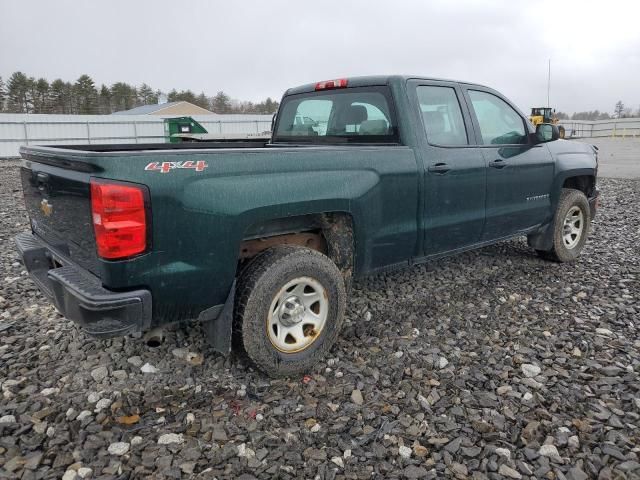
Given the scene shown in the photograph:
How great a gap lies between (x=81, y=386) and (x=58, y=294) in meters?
0.70

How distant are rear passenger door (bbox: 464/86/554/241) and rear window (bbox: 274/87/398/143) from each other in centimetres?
94

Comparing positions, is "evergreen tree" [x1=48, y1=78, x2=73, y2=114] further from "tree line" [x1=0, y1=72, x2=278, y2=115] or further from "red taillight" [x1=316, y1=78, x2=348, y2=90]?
"red taillight" [x1=316, y1=78, x2=348, y2=90]

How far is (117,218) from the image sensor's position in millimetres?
2215

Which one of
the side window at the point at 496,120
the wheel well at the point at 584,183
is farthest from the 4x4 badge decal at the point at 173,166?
the wheel well at the point at 584,183

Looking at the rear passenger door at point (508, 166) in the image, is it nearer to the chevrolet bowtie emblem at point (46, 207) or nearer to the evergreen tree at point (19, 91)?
the chevrolet bowtie emblem at point (46, 207)

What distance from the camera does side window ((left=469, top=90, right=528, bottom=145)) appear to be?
4.18 metres

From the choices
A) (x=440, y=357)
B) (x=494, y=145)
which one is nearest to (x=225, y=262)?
(x=440, y=357)

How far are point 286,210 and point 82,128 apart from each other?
75.4 feet

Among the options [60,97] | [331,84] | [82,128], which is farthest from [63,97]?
[331,84]

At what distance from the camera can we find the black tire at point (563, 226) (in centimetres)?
503

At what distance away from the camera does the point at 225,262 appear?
102 inches

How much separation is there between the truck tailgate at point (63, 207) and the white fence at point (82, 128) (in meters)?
18.8

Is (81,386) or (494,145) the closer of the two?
(81,386)

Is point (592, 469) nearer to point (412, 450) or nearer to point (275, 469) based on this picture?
point (412, 450)
